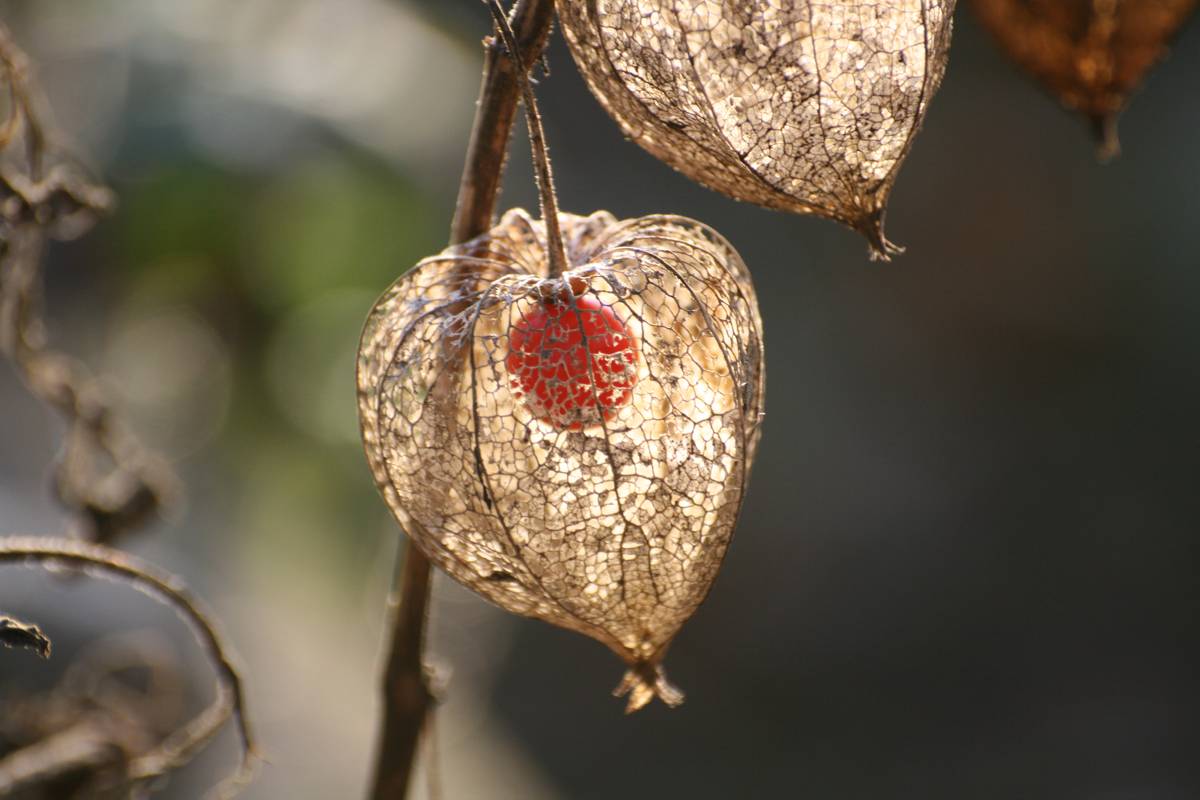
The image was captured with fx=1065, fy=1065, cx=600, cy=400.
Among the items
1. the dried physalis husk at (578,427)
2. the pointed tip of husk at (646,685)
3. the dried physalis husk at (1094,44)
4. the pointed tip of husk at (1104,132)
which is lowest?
the pointed tip of husk at (646,685)

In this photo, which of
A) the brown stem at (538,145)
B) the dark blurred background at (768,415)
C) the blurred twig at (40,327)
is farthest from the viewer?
the dark blurred background at (768,415)

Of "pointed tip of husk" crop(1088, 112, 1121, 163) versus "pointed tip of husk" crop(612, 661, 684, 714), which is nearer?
"pointed tip of husk" crop(612, 661, 684, 714)

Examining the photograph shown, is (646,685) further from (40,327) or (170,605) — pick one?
(40,327)

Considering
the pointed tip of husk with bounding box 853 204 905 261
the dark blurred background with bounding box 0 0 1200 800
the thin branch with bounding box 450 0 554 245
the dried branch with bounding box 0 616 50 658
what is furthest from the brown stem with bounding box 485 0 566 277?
the dark blurred background with bounding box 0 0 1200 800

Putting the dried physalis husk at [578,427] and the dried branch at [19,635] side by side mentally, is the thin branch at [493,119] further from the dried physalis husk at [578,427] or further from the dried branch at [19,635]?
the dried branch at [19,635]

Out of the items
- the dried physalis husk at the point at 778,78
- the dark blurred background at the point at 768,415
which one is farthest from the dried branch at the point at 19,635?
the dark blurred background at the point at 768,415

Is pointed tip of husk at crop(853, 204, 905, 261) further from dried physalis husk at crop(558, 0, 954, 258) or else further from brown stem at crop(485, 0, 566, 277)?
brown stem at crop(485, 0, 566, 277)
